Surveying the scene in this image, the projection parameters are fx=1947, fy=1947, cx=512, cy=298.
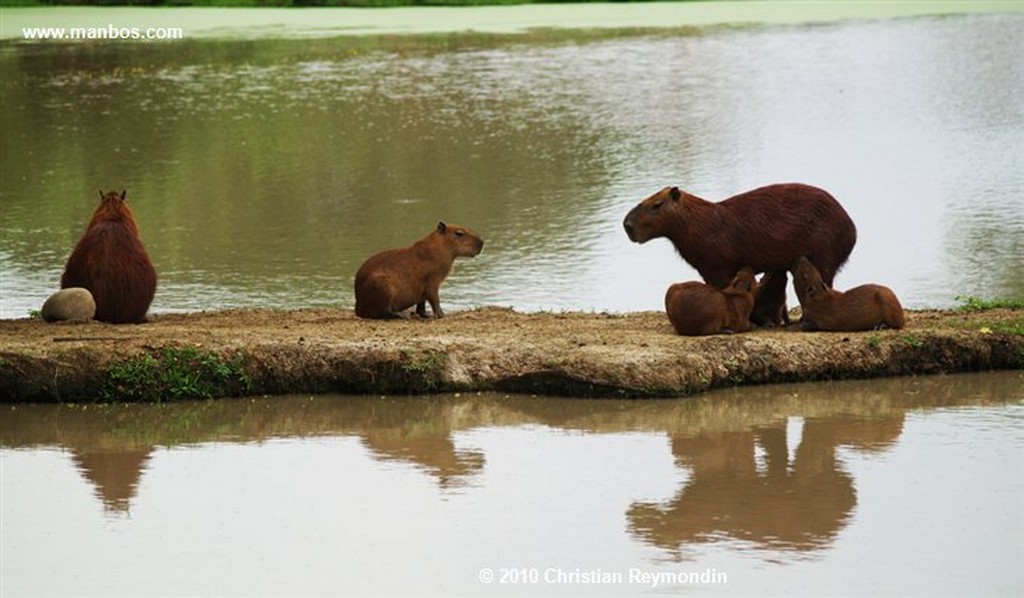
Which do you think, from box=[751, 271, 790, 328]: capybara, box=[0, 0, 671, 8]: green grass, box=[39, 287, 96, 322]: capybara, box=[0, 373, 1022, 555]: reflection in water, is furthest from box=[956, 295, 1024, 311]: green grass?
box=[0, 0, 671, 8]: green grass

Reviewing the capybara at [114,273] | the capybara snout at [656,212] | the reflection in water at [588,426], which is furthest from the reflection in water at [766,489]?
the capybara at [114,273]

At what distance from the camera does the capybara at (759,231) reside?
10.6 meters

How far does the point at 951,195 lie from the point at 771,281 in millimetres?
6120

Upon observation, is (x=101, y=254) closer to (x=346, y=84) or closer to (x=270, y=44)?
(x=346, y=84)

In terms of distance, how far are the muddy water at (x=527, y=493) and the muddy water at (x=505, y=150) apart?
279 centimetres

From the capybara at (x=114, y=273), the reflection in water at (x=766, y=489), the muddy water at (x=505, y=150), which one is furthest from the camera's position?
the muddy water at (x=505, y=150)

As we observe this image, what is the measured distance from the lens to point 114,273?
10805 mm

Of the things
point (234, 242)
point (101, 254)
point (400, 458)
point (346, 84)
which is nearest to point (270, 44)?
point (346, 84)

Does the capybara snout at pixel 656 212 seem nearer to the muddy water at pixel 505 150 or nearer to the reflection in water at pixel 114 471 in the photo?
the muddy water at pixel 505 150

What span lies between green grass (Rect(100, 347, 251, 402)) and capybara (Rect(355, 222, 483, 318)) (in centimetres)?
126

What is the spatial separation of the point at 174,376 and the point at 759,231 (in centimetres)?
323

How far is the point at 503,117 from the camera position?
2123 cm

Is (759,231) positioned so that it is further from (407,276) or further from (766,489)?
(766,489)

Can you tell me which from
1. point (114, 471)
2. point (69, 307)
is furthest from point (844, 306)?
point (69, 307)
